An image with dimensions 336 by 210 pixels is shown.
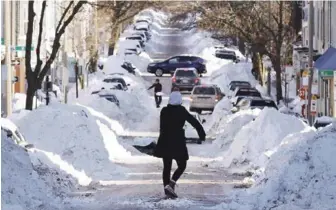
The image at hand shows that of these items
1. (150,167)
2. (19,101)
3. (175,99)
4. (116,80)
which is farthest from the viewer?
(116,80)

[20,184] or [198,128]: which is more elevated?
[198,128]

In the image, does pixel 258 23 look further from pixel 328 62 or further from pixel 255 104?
pixel 328 62

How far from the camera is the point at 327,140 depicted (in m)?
14.9

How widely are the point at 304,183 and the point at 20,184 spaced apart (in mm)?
3965

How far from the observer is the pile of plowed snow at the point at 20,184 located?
13555mm

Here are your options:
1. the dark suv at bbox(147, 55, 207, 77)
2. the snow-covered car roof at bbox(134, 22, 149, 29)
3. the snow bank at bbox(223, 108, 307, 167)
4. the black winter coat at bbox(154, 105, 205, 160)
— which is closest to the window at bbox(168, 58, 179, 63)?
the dark suv at bbox(147, 55, 207, 77)

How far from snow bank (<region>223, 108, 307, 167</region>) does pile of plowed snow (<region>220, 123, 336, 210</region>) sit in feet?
23.4

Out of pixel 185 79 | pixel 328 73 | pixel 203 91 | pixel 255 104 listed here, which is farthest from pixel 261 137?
pixel 185 79

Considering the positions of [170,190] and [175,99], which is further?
[175,99]

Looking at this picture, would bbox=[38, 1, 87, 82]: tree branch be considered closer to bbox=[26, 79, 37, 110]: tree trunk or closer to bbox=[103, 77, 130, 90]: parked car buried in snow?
bbox=[26, 79, 37, 110]: tree trunk

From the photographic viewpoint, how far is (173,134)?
15578mm

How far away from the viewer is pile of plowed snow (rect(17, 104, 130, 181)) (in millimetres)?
20125

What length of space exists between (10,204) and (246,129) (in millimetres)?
13394

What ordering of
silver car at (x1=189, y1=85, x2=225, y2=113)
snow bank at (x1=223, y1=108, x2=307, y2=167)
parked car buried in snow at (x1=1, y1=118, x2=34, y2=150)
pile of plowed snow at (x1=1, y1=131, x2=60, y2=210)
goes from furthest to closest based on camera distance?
1. silver car at (x1=189, y1=85, x2=225, y2=113)
2. snow bank at (x1=223, y1=108, x2=307, y2=167)
3. parked car buried in snow at (x1=1, y1=118, x2=34, y2=150)
4. pile of plowed snow at (x1=1, y1=131, x2=60, y2=210)
